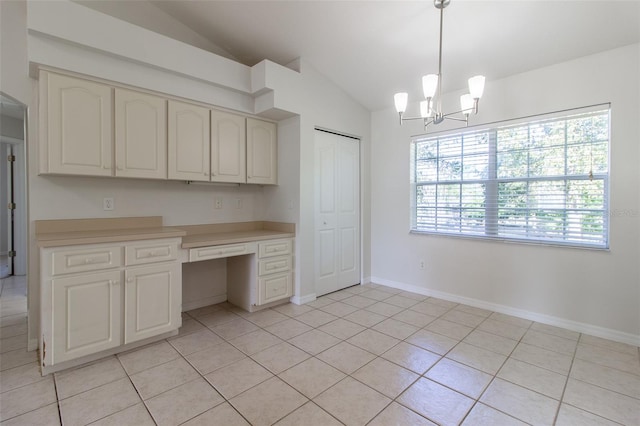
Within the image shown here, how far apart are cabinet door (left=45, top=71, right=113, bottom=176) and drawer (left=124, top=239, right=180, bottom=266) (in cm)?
68

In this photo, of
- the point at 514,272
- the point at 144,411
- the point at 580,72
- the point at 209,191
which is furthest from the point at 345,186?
the point at 144,411

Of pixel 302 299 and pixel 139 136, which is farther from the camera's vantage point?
pixel 302 299


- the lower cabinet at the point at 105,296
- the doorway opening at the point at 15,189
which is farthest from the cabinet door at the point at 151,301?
the doorway opening at the point at 15,189

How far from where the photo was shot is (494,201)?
11.2 feet

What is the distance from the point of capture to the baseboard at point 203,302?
11.2 ft

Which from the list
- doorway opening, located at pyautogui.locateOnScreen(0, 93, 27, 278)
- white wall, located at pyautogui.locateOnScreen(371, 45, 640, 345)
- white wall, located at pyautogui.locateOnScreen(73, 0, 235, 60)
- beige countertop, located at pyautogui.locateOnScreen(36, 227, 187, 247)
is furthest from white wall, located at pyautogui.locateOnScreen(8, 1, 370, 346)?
doorway opening, located at pyautogui.locateOnScreen(0, 93, 27, 278)

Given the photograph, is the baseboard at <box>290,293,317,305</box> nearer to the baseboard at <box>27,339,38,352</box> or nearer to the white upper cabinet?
the white upper cabinet

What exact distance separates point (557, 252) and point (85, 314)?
420 cm

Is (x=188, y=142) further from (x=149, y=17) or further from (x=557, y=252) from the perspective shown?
(x=557, y=252)

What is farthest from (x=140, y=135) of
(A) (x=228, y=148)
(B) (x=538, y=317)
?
(B) (x=538, y=317)

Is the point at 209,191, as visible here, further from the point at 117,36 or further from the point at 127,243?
the point at 117,36

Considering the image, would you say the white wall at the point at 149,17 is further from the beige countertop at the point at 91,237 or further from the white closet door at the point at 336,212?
the beige countertop at the point at 91,237

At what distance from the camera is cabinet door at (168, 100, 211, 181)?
288 cm

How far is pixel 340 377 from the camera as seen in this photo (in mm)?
2125
